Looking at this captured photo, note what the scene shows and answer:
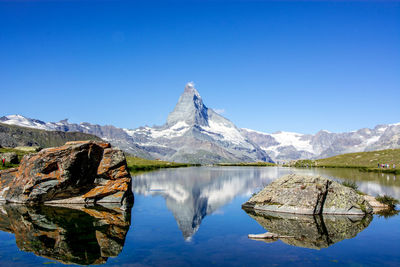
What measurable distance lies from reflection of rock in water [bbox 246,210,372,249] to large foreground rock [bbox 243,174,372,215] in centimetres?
115

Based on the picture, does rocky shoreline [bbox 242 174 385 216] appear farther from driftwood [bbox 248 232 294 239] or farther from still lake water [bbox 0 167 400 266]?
driftwood [bbox 248 232 294 239]

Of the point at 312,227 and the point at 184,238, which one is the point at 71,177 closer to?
the point at 184,238

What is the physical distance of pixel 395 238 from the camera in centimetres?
2609

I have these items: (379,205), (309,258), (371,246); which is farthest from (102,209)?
(379,205)

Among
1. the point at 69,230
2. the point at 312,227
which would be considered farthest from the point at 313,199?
the point at 69,230

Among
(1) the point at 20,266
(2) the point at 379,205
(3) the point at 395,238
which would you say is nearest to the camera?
(1) the point at 20,266

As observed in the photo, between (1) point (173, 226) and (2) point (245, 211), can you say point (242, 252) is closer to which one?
(1) point (173, 226)

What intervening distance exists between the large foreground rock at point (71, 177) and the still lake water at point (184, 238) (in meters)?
2.66

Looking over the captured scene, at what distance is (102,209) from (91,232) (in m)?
11.0

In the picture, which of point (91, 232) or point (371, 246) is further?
point (91, 232)

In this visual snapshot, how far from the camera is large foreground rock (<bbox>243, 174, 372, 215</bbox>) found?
35031 millimetres

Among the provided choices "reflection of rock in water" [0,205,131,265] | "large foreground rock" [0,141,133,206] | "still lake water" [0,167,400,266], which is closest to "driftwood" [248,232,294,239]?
"still lake water" [0,167,400,266]

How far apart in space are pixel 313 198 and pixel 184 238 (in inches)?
635

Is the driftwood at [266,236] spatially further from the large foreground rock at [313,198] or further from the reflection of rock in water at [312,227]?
the large foreground rock at [313,198]
